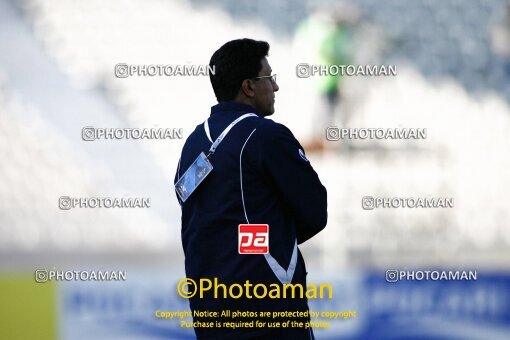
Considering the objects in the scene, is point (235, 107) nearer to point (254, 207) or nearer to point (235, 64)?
point (235, 64)

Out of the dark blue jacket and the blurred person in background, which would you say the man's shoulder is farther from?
the blurred person in background

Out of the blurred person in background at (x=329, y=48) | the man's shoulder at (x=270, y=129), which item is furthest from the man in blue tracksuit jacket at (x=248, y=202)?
the blurred person in background at (x=329, y=48)

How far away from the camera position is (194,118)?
3.26 m

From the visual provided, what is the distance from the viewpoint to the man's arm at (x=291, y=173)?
1.54 meters

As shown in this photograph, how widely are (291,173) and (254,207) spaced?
0.31 ft

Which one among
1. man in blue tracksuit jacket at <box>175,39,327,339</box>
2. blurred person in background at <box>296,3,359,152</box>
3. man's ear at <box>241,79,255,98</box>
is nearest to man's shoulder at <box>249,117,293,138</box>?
man in blue tracksuit jacket at <box>175,39,327,339</box>

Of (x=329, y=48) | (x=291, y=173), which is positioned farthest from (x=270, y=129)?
(x=329, y=48)

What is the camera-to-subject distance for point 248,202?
1.57 metres

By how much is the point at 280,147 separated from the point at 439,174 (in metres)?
1.95

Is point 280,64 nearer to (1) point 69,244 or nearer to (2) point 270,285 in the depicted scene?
(1) point 69,244

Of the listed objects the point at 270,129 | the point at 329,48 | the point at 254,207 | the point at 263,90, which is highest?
the point at 329,48

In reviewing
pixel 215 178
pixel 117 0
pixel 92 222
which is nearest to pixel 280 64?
pixel 117 0

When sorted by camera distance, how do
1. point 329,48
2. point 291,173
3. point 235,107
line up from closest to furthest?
point 291,173 → point 235,107 → point 329,48

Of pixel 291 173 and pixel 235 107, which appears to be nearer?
pixel 291 173
